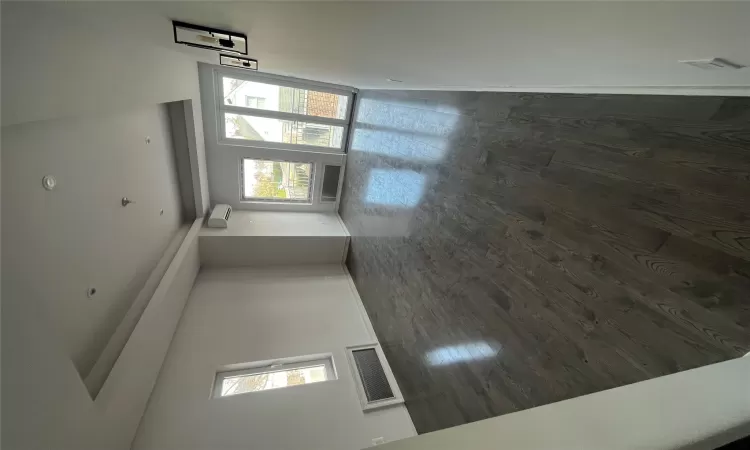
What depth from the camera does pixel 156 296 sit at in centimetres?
265

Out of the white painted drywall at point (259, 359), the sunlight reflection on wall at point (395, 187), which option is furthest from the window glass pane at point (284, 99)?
the white painted drywall at point (259, 359)

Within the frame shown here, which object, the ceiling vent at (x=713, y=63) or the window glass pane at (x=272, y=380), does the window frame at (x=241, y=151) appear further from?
the ceiling vent at (x=713, y=63)

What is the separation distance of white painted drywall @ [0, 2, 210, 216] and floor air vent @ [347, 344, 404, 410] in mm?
3051

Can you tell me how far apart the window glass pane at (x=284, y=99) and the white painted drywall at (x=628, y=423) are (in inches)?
178

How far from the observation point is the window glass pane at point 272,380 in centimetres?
287

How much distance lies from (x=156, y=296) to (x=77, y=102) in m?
1.93

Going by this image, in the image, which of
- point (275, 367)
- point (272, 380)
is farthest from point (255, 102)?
point (272, 380)

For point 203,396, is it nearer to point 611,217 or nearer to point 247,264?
point 247,264

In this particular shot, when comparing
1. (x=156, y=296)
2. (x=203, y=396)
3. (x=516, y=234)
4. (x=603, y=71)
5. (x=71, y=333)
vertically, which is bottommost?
(x=203, y=396)

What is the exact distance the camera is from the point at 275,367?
10.0 ft

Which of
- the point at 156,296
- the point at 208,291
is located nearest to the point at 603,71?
the point at 156,296

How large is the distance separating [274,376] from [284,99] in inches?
146

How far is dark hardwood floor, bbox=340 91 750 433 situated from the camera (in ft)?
3.26

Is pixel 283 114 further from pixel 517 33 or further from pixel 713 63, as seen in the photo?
pixel 713 63
